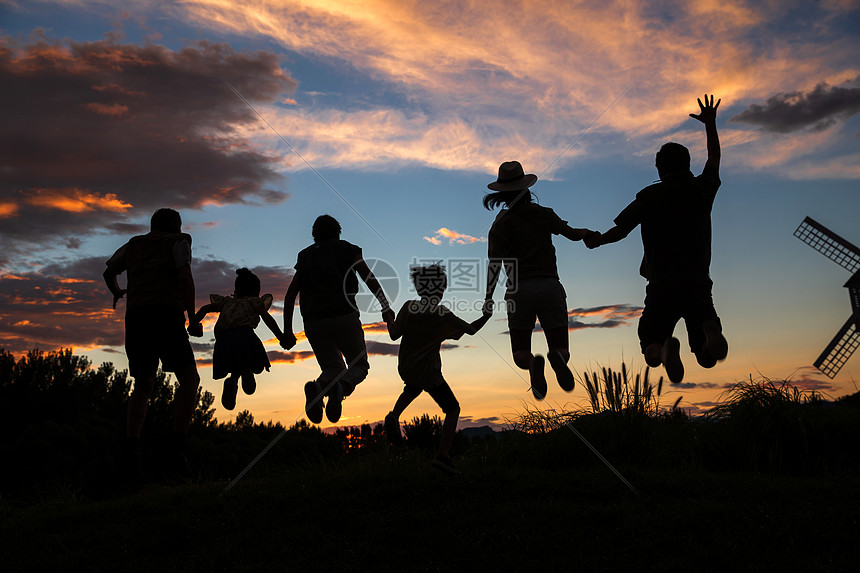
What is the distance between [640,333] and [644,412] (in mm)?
5175

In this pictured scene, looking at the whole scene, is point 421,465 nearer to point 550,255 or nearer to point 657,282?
point 550,255

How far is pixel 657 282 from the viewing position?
7.87 meters

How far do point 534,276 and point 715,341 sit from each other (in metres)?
2.32

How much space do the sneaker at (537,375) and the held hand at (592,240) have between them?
1.62 meters

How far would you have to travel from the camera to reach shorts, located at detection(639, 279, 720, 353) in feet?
25.5

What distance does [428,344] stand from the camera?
868 centimetres

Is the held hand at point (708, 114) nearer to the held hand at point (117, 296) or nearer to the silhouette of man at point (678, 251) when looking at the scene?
the silhouette of man at point (678, 251)

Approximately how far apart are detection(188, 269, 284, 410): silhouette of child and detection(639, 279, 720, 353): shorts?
4.93m

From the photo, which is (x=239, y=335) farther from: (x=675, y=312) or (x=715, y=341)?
(x=715, y=341)

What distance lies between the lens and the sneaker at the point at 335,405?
8641mm

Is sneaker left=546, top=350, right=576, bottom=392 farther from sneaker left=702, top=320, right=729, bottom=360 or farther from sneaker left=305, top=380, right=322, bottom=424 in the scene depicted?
sneaker left=305, top=380, right=322, bottom=424

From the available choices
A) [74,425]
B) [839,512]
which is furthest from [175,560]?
[74,425]

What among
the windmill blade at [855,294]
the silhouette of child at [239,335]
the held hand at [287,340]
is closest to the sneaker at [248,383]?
the silhouette of child at [239,335]

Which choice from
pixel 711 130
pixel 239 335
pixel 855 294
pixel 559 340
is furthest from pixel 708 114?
pixel 855 294
